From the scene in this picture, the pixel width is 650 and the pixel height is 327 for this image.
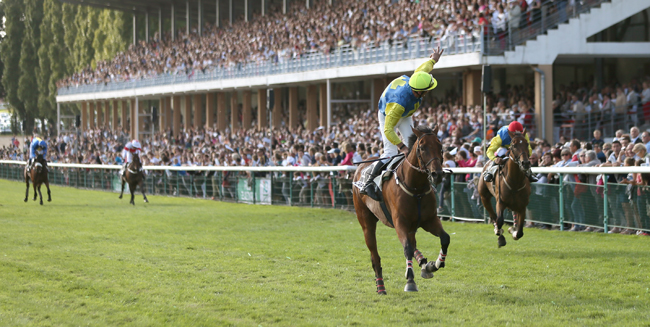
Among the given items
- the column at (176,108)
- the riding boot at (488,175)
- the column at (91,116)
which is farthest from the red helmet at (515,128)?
the column at (91,116)

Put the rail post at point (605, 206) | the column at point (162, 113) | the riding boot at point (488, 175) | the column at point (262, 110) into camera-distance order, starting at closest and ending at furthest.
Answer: the riding boot at point (488, 175), the rail post at point (605, 206), the column at point (262, 110), the column at point (162, 113)

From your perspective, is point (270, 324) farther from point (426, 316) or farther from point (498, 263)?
point (498, 263)

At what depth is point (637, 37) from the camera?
75.0ft

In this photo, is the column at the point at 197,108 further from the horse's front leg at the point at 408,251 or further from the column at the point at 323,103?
the horse's front leg at the point at 408,251

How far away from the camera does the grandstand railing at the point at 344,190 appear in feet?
35.7

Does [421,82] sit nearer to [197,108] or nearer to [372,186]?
[372,186]

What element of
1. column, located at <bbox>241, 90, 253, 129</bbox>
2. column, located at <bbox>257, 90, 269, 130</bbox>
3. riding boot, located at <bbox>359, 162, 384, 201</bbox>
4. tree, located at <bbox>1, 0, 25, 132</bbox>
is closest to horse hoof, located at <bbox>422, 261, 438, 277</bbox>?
riding boot, located at <bbox>359, 162, 384, 201</bbox>

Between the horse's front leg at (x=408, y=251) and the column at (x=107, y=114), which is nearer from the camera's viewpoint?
the horse's front leg at (x=408, y=251)

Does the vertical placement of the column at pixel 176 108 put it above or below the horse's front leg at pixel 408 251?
above

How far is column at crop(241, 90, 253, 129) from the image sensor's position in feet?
123

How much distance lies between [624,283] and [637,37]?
18325 millimetres

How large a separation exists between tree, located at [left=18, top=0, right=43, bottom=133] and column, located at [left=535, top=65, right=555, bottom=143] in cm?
5276

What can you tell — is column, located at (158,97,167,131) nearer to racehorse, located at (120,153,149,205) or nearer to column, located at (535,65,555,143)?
racehorse, located at (120,153,149,205)

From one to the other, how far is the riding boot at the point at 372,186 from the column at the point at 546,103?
14.3 m
